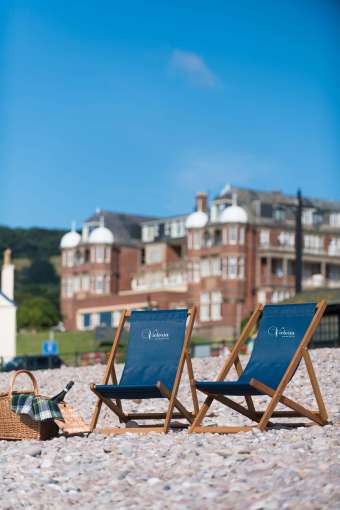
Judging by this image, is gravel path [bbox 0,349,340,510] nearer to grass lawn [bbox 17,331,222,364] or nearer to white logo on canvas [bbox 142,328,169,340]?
white logo on canvas [bbox 142,328,169,340]

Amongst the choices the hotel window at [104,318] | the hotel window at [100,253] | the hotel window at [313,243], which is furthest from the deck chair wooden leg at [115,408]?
the hotel window at [100,253]

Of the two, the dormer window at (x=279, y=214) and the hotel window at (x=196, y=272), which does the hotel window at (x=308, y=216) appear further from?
the hotel window at (x=196, y=272)

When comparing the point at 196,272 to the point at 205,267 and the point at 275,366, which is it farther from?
the point at 275,366

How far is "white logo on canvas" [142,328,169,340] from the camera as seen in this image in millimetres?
9859

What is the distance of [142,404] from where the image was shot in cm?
1322

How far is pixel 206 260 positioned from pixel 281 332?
220 feet

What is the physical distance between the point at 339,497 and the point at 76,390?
8.81 m

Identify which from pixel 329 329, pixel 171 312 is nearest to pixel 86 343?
pixel 329 329

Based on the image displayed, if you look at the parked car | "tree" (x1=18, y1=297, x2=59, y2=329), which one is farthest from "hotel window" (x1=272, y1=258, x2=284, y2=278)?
the parked car

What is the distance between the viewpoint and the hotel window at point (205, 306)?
7461 centimetres

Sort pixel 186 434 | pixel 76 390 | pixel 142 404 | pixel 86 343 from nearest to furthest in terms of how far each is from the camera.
Result: pixel 186 434 < pixel 142 404 < pixel 76 390 < pixel 86 343

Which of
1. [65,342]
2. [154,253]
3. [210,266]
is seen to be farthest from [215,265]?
[65,342]

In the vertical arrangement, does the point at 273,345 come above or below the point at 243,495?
above

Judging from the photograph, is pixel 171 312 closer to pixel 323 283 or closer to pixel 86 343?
pixel 86 343
